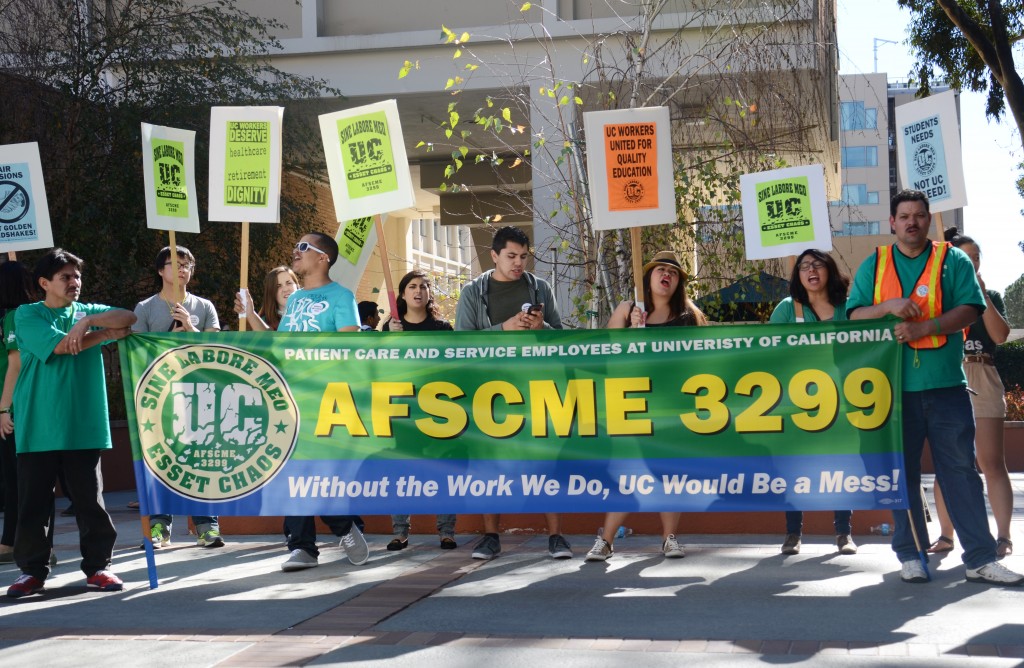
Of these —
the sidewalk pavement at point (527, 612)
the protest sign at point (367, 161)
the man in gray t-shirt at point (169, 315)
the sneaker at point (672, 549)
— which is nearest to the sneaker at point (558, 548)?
the sidewalk pavement at point (527, 612)

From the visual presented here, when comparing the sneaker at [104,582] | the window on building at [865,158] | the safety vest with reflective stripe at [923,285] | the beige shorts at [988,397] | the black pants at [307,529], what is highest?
the window on building at [865,158]

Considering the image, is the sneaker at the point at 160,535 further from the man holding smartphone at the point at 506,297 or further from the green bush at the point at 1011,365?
the green bush at the point at 1011,365

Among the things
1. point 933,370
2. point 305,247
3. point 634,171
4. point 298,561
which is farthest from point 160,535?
point 933,370

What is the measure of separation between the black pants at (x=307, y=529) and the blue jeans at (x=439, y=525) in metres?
0.84

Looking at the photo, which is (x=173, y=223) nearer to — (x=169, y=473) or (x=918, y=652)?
(x=169, y=473)

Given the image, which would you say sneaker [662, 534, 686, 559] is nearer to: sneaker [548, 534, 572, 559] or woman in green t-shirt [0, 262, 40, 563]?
sneaker [548, 534, 572, 559]

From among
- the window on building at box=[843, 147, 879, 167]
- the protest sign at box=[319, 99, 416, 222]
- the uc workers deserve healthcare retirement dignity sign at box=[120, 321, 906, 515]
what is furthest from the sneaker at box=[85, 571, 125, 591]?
the window on building at box=[843, 147, 879, 167]

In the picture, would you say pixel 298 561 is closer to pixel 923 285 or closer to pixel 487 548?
pixel 487 548

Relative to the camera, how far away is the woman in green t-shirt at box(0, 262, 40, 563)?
25.6ft

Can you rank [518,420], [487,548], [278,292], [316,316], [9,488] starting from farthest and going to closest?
1. [278,292]
2. [9,488]
3. [487,548]
4. [316,316]
5. [518,420]

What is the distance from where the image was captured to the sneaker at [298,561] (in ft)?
25.2

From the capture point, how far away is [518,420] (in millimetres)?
6816

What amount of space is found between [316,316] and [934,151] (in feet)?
12.9

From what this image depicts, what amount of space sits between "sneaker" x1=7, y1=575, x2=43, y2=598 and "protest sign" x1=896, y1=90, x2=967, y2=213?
5548 mm
